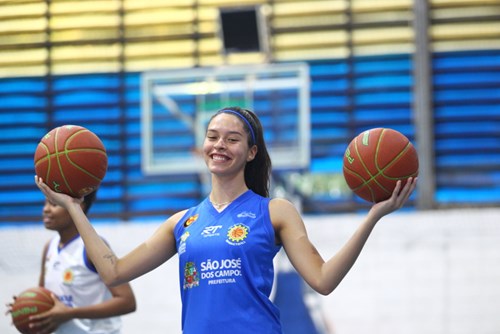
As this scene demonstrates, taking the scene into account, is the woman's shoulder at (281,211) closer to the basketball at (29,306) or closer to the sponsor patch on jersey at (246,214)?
the sponsor patch on jersey at (246,214)

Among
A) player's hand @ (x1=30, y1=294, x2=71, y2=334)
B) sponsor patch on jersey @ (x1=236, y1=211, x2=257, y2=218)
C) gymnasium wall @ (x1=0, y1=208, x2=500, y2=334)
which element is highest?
sponsor patch on jersey @ (x1=236, y1=211, x2=257, y2=218)

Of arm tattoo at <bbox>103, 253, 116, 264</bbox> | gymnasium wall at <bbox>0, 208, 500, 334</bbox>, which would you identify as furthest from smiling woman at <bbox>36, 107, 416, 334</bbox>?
gymnasium wall at <bbox>0, 208, 500, 334</bbox>

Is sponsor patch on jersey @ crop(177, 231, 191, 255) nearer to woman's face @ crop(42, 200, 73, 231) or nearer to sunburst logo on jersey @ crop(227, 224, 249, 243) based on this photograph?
sunburst logo on jersey @ crop(227, 224, 249, 243)

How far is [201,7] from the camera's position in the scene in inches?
505

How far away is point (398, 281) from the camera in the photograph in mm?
10047

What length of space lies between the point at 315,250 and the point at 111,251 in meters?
0.75

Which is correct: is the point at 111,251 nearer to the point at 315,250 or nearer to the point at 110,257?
the point at 110,257

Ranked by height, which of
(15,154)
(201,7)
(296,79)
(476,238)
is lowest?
(476,238)

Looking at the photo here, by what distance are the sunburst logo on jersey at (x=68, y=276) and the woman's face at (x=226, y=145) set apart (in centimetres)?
167

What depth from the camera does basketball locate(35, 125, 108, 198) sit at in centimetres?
314

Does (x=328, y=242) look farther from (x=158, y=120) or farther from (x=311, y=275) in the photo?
(x=311, y=275)

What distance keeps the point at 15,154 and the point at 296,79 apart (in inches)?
205

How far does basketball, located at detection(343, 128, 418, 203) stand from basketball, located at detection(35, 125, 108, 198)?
0.96 m

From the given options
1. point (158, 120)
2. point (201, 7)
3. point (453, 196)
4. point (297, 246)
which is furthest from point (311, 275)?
point (201, 7)
